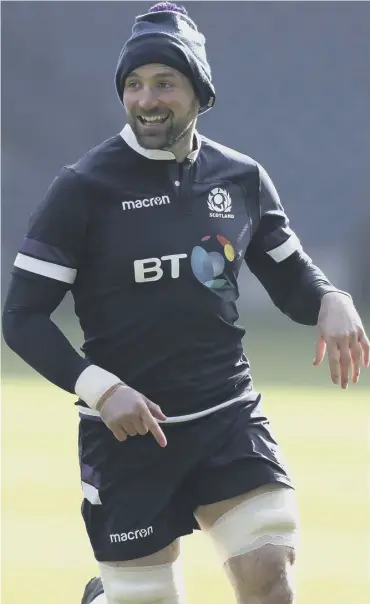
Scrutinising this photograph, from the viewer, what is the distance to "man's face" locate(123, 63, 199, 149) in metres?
3.64

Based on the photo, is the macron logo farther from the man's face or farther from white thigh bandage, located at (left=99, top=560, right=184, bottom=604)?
white thigh bandage, located at (left=99, top=560, right=184, bottom=604)

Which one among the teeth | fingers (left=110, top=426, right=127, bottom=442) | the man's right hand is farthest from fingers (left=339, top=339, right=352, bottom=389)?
the teeth

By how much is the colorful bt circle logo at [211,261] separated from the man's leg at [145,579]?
771mm

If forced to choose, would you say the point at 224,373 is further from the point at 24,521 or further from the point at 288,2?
the point at 288,2

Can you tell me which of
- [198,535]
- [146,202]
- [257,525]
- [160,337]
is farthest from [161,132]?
[198,535]

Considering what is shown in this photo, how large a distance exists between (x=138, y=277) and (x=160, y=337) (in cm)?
18

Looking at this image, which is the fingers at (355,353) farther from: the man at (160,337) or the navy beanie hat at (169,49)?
the navy beanie hat at (169,49)

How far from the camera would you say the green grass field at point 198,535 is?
5.20 metres

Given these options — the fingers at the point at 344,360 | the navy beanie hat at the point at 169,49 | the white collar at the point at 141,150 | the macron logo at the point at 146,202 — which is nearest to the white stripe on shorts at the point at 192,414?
the fingers at the point at 344,360

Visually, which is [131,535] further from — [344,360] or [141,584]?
[344,360]

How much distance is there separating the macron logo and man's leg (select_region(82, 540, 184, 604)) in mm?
981

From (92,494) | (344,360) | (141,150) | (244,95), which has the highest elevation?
(244,95)

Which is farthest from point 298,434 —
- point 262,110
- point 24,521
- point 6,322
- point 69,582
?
point 262,110

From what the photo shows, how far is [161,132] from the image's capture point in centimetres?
365
